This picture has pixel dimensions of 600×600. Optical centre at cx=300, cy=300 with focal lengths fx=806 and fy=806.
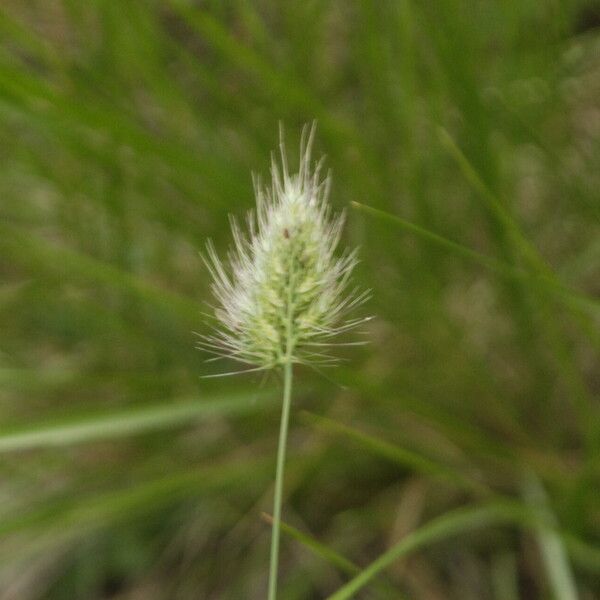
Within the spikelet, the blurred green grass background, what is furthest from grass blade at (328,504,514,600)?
the spikelet

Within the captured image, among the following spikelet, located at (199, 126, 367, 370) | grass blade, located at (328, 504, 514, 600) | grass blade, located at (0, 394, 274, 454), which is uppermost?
spikelet, located at (199, 126, 367, 370)

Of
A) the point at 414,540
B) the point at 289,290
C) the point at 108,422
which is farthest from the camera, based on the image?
the point at 108,422

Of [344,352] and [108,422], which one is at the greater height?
[344,352]

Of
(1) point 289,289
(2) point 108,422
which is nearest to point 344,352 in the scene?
(2) point 108,422

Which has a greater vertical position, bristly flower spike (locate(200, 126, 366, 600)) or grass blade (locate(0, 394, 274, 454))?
bristly flower spike (locate(200, 126, 366, 600))

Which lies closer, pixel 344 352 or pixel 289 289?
pixel 289 289

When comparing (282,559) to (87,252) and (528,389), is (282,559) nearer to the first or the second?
(528,389)

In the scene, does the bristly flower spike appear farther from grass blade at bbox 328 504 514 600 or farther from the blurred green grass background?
the blurred green grass background

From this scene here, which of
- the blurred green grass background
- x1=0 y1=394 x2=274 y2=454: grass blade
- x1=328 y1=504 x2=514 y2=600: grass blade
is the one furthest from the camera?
the blurred green grass background

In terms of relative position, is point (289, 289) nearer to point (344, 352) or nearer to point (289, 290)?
point (289, 290)

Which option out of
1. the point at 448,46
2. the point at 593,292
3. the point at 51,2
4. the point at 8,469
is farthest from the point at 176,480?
the point at 51,2
